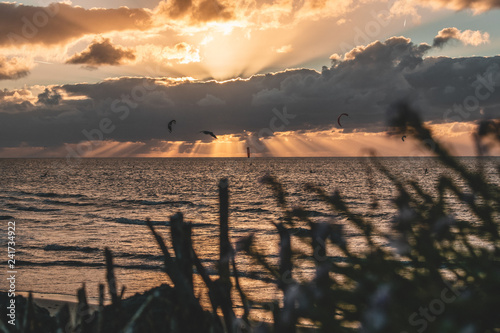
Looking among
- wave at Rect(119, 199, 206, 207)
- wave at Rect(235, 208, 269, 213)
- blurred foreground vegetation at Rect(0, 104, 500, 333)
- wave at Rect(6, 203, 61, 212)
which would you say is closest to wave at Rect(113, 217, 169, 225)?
wave at Rect(6, 203, 61, 212)

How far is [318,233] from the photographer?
1418 mm

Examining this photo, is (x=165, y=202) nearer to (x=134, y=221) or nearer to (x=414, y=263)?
(x=134, y=221)

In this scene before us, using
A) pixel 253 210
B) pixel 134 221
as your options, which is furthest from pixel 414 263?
pixel 253 210

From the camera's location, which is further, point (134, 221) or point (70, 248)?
point (134, 221)

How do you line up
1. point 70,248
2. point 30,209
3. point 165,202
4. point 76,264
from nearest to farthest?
point 76,264
point 70,248
point 30,209
point 165,202

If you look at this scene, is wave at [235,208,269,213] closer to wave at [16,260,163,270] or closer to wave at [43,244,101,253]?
wave at [43,244,101,253]

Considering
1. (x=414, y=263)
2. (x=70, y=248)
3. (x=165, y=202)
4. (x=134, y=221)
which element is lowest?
(x=165, y=202)

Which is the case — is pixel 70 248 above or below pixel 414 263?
below

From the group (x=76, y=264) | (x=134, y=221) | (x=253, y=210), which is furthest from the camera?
(x=253, y=210)

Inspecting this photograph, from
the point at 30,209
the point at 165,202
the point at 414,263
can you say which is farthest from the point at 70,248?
the point at 165,202

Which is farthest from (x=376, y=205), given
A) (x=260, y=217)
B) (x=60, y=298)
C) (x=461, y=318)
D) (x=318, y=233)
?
(x=260, y=217)

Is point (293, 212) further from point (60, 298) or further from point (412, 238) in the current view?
point (60, 298)

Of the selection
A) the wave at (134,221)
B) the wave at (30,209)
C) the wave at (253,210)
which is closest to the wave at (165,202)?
the wave at (253,210)

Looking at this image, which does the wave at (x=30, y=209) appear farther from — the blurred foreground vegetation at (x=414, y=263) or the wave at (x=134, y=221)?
the blurred foreground vegetation at (x=414, y=263)
